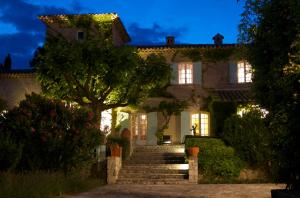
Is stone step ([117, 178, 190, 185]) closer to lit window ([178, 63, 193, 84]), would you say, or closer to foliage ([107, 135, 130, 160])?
foliage ([107, 135, 130, 160])

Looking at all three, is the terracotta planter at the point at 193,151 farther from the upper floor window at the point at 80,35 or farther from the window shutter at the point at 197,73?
the upper floor window at the point at 80,35

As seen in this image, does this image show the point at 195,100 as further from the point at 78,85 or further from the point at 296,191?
the point at 296,191

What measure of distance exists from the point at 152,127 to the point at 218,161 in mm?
7288

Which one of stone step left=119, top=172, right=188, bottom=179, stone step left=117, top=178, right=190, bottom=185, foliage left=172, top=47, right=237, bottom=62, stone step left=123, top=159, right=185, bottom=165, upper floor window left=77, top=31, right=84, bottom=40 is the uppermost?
upper floor window left=77, top=31, right=84, bottom=40

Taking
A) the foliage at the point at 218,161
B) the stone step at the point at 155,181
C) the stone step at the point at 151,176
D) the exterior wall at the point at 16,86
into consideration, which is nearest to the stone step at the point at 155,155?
the foliage at the point at 218,161

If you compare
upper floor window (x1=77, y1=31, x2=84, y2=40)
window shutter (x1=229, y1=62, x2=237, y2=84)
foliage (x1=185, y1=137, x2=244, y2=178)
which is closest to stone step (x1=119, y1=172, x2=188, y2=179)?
foliage (x1=185, y1=137, x2=244, y2=178)

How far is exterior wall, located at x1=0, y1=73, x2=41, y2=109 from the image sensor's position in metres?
26.2

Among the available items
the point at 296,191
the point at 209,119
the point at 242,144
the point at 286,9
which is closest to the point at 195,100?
the point at 209,119

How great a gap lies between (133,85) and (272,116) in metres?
13.5

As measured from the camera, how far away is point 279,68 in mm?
8586

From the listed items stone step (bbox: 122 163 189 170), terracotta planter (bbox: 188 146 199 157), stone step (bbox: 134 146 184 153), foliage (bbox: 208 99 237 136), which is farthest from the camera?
foliage (bbox: 208 99 237 136)

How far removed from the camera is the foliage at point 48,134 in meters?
13.4

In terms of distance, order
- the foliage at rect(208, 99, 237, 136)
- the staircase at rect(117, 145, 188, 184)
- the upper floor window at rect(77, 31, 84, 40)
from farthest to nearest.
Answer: the upper floor window at rect(77, 31, 84, 40) < the foliage at rect(208, 99, 237, 136) < the staircase at rect(117, 145, 188, 184)

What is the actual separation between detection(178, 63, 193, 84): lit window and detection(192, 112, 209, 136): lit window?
2.18 metres
